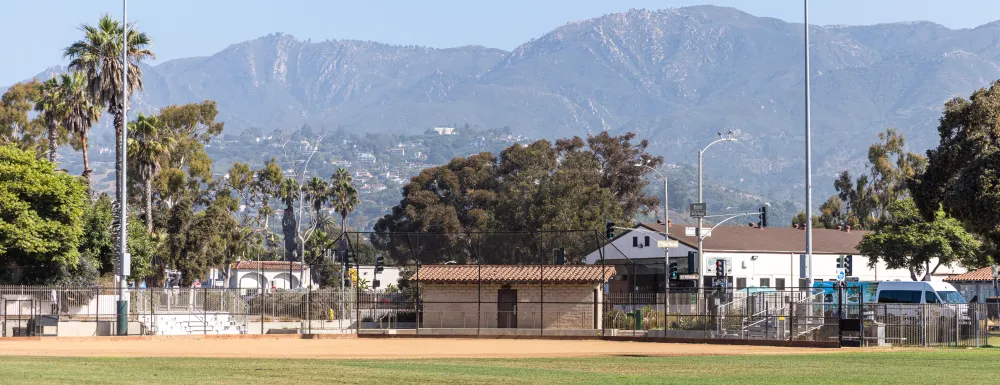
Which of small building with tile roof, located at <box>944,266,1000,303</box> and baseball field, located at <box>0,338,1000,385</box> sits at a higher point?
small building with tile roof, located at <box>944,266,1000,303</box>

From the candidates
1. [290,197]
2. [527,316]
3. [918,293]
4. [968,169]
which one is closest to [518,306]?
[527,316]

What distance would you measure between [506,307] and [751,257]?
27.8 m

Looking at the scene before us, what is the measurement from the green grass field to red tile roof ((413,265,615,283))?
21.3 m

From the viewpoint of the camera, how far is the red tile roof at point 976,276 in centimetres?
7838

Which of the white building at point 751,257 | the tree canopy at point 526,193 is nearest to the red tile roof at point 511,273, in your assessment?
the white building at point 751,257

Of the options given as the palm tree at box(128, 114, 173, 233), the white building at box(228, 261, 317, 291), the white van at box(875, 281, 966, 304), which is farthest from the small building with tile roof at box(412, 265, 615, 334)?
the white building at box(228, 261, 317, 291)

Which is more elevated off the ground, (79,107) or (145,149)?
(79,107)

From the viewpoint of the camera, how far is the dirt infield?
39.4 meters

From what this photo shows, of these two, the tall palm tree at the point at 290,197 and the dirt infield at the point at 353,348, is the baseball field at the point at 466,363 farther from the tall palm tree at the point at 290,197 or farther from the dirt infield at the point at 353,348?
the tall palm tree at the point at 290,197

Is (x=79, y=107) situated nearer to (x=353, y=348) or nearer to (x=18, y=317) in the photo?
(x=18, y=317)

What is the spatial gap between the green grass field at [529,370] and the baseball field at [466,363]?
25 millimetres

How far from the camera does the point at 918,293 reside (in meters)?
54.9

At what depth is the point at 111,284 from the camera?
70000 millimetres

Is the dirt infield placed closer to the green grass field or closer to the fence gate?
the fence gate
